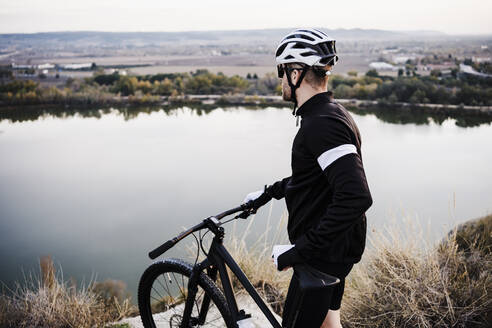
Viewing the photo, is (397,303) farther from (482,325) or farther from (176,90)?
(176,90)

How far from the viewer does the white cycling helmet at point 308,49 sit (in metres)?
1.38

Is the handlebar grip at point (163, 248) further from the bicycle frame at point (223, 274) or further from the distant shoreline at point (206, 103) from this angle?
the distant shoreline at point (206, 103)

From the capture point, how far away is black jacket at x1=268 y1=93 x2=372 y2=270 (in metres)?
1.19

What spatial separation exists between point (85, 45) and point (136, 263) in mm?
141585

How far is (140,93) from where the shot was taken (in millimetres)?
28812

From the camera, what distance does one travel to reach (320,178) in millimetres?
1321

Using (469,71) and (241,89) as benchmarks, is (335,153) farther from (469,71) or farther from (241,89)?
(469,71)

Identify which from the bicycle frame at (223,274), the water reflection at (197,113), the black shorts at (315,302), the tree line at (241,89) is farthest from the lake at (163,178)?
the tree line at (241,89)

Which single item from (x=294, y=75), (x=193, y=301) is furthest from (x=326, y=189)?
(x=193, y=301)

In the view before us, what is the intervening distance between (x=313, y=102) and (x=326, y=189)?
0.29m

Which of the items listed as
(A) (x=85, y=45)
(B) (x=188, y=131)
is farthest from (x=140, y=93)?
(A) (x=85, y=45)

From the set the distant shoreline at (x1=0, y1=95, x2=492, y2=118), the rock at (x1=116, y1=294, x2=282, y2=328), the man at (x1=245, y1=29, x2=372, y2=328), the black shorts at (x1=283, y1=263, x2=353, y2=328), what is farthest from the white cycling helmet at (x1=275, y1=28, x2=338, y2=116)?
the distant shoreline at (x1=0, y1=95, x2=492, y2=118)

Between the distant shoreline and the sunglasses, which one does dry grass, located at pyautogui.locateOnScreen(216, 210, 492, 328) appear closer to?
the sunglasses

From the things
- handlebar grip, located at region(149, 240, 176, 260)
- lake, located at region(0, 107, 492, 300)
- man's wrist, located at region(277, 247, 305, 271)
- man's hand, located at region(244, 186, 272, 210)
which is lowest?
lake, located at region(0, 107, 492, 300)
